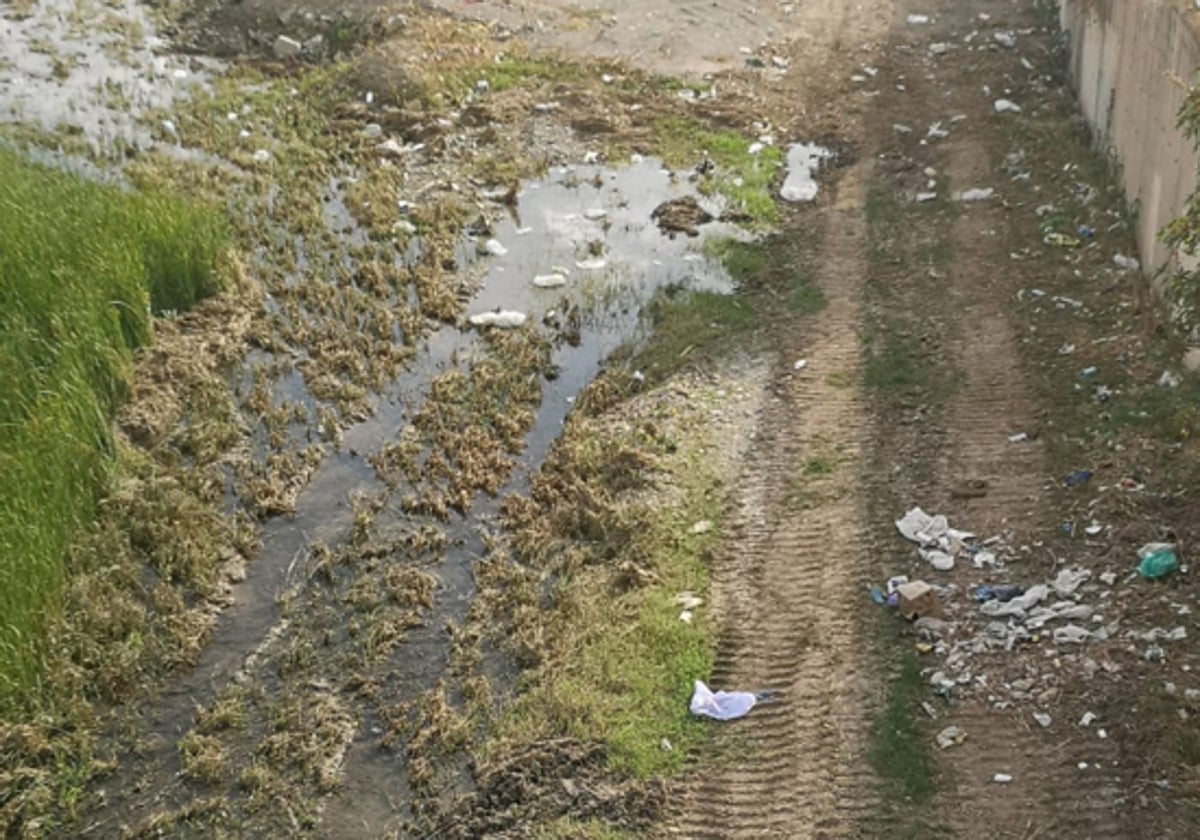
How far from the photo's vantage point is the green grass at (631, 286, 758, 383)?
24.7ft

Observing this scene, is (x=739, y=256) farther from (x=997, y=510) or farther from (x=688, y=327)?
(x=997, y=510)

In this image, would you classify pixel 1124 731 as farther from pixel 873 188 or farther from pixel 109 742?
pixel 873 188

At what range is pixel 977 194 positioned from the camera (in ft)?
30.1

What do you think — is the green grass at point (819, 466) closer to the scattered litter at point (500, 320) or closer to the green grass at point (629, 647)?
the green grass at point (629, 647)

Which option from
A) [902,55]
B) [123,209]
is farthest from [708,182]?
[123,209]

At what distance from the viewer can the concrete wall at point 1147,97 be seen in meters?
6.92

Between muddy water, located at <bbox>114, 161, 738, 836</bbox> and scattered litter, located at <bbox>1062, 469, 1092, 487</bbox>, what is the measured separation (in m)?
2.83

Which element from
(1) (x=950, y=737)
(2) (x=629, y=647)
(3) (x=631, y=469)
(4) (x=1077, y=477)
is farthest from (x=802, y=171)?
(1) (x=950, y=737)

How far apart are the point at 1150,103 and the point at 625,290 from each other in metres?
3.71

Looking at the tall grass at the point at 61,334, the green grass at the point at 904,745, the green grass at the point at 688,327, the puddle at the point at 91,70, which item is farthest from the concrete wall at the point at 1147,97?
the puddle at the point at 91,70

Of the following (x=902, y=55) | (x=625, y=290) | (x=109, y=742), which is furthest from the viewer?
(x=902, y=55)

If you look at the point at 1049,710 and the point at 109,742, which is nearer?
the point at 1049,710

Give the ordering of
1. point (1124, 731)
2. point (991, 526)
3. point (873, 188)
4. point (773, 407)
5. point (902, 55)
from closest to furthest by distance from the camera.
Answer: point (1124, 731)
point (991, 526)
point (773, 407)
point (873, 188)
point (902, 55)

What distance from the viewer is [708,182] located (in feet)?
32.6
